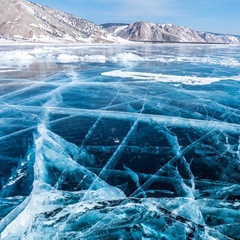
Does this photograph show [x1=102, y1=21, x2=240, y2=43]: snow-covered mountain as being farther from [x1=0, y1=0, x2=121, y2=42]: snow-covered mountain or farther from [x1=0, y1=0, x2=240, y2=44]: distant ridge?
[x1=0, y1=0, x2=121, y2=42]: snow-covered mountain

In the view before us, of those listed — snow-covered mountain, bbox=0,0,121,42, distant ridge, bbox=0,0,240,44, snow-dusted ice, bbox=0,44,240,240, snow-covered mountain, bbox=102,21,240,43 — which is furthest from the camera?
snow-covered mountain, bbox=102,21,240,43

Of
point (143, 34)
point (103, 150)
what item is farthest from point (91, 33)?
point (103, 150)

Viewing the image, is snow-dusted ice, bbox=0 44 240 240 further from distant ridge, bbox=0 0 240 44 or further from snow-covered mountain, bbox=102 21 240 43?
snow-covered mountain, bbox=102 21 240 43

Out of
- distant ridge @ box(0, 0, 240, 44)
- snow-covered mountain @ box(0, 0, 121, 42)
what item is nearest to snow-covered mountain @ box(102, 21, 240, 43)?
distant ridge @ box(0, 0, 240, 44)

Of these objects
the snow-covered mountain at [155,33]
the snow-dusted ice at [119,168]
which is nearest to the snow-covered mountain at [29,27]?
the snow-covered mountain at [155,33]

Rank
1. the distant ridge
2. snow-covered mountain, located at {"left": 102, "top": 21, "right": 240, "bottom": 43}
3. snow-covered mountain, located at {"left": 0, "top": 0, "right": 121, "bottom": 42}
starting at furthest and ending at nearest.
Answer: snow-covered mountain, located at {"left": 102, "top": 21, "right": 240, "bottom": 43} → snow-covered mountain, located at {"left": 0, "top": 0, "right": 121, "bottom": 42} → the distant ridge

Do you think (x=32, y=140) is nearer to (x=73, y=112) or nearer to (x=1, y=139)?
(x=1, y=139)

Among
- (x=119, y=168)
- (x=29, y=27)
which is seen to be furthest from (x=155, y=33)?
(x=119, y=168)

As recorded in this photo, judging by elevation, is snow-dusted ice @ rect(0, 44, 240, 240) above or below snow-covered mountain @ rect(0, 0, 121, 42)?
below

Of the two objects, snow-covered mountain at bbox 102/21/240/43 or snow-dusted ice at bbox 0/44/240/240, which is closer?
snow-dusted ice at bbox 0/44/240/240
